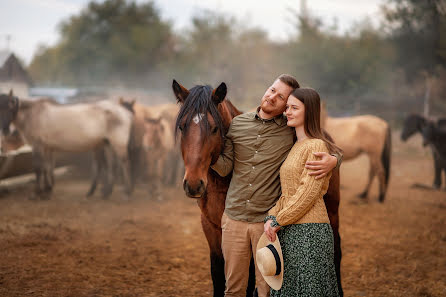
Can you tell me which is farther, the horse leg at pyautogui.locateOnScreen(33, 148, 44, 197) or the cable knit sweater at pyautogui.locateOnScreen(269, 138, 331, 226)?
the horse leg at pyautogui.locateOnScreen(33, 148, 44, 197)

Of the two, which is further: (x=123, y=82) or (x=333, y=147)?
(x=123, y=82)

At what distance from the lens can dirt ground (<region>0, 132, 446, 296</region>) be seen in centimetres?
390

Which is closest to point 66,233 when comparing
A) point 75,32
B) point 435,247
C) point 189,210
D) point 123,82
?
point 189,210

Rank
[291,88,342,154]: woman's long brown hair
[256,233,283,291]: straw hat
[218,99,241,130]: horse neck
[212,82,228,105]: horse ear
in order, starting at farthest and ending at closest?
[218,99,241,130]: horse neck < [212,82,228,105]: horse ear < [291,88,342,154]: woman's long brown hair < [256,233,283,291]: straw hat

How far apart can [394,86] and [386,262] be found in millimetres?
14508

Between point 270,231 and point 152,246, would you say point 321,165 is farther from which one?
point 152,246

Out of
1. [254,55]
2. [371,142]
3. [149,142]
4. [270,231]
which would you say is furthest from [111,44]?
[270,231]

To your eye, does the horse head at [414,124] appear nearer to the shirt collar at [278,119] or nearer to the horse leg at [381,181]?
the horse leg at [381,181]

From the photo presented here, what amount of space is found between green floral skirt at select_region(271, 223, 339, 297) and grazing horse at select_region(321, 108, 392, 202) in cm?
616

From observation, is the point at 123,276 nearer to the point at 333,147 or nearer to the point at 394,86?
the point at 333,147

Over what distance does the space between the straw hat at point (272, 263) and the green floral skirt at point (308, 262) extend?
44 millimetres

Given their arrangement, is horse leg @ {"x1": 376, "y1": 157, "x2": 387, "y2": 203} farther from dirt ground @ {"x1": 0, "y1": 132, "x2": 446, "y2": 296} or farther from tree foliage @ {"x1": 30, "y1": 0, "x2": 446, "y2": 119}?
tree foliage @ {"x1": 30, "y1": 0, "x2": 446, "y2": 119}

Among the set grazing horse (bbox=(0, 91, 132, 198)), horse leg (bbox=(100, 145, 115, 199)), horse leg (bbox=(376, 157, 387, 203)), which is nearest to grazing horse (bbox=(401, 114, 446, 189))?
horse leg (bbox=(376, 157, 387, 203))

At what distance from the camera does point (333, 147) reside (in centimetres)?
232
